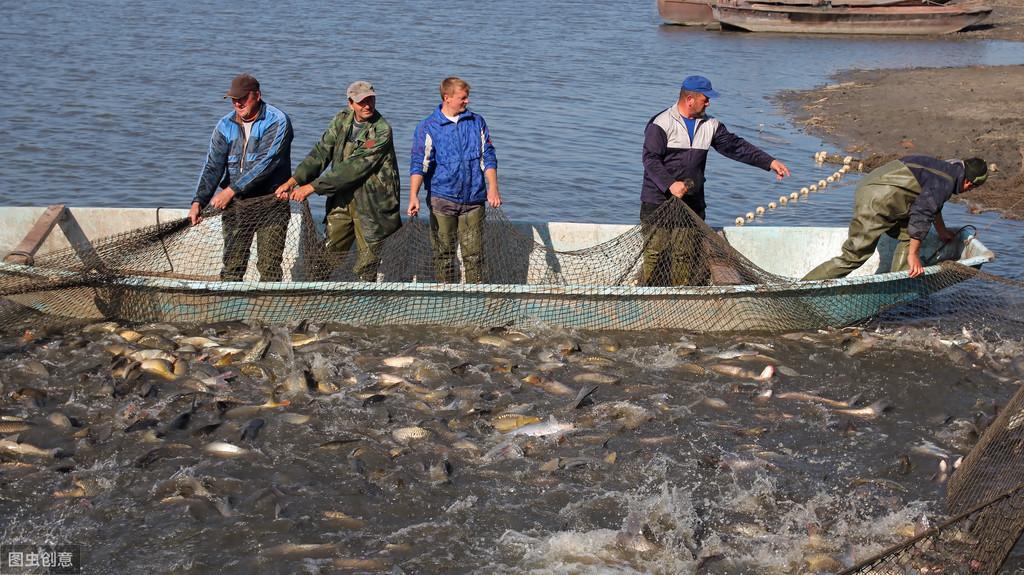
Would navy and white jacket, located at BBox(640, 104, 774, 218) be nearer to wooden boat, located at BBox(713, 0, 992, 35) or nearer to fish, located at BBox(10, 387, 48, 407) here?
fish, located at BBox(10, 387, 48, 407)

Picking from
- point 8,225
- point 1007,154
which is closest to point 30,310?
point 8,225

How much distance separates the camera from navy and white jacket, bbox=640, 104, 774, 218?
9164 millimetres

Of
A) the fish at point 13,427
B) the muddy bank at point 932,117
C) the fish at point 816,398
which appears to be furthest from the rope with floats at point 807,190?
the fish at point 13,427

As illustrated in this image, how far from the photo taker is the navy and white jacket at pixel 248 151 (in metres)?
8.87

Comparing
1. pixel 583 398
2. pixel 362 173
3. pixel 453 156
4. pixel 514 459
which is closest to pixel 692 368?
pixel 583 398

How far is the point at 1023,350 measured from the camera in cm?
923

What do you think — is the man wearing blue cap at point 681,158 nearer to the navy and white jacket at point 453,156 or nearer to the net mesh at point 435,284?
the net mesh at point 435,284

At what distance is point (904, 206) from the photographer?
29.8ft

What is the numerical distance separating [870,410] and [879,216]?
1.99 m

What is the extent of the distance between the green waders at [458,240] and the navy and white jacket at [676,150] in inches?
61.6

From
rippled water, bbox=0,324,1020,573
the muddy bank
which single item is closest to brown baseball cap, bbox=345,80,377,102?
rippled water, bbox=0,324,1020,573

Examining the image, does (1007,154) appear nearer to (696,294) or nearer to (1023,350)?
(1023,350)

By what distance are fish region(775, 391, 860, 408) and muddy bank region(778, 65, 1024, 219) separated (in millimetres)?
6608

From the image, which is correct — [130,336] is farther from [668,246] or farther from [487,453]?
[668,246]
